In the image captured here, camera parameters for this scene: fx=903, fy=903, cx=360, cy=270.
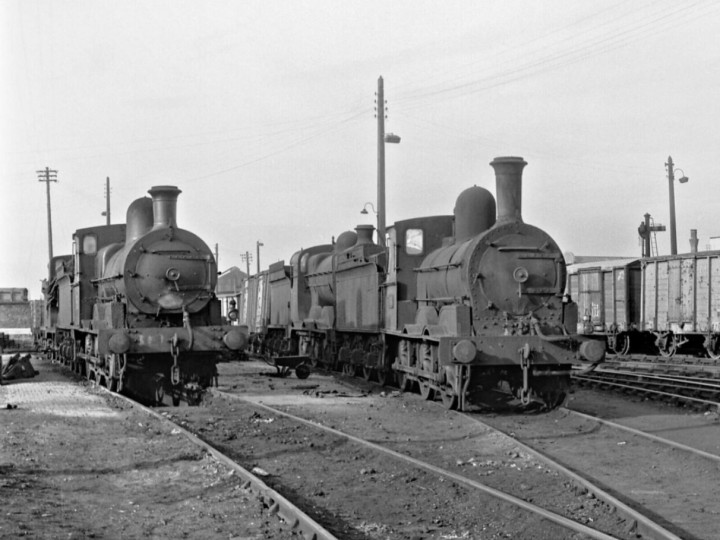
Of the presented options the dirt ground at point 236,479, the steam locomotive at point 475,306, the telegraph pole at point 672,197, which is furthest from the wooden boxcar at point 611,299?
the dirt ground at point 236,479

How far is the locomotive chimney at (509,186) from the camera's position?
13789 millimetres


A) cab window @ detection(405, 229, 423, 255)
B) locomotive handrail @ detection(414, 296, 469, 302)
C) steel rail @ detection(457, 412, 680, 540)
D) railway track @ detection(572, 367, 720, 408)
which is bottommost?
railway track @ detection(572, 367, 720, 408)

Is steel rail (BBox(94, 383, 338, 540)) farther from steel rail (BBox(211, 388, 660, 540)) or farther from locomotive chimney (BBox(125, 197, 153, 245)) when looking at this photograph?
locomotive chimney (BBox(125, 197, 153, 245))

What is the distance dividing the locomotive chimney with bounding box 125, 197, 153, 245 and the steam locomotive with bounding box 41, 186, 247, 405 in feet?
0.06

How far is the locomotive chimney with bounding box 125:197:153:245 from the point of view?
16.8 metres

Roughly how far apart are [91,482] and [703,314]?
834 inches

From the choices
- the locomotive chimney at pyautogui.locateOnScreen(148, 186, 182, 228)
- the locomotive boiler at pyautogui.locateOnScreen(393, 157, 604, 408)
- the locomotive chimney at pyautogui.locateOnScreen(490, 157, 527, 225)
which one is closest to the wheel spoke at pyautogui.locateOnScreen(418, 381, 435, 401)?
the locomotive boiler at pyautogui.locateOnScreen(393, 157, 604, 408)

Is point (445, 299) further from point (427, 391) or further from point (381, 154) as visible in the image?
point (381, 154)

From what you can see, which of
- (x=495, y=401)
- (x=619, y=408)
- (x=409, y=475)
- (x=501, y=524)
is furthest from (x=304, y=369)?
(x=501, y=524)

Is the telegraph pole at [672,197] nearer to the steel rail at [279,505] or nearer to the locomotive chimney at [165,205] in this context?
the locomotive chimney at [165,205]

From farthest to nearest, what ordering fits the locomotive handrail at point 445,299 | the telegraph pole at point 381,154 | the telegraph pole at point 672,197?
the telegraph pole at point 672,197 → the telegraph pole at point 381,154 → the locomotive handrail at point 445,299

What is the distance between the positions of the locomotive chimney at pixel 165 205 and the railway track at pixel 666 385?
7652mm

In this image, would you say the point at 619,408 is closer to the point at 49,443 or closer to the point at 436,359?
the point at 436,359

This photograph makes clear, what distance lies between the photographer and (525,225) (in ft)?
44.6
